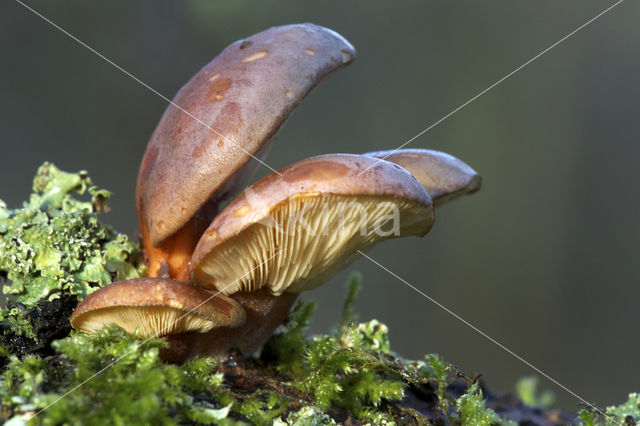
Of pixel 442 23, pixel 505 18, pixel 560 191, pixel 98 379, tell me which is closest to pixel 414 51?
pixel 442 23

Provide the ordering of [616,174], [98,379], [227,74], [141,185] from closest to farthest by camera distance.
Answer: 1. [98,379]
2. [227,74]
3. [141,185]
4. [616,174]

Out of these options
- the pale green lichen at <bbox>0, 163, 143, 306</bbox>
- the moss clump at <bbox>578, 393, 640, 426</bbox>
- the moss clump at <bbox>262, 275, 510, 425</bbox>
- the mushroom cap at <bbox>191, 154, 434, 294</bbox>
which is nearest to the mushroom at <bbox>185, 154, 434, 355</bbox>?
the mushroom cap at <bbox>191, 154, 434, 294</bbox>

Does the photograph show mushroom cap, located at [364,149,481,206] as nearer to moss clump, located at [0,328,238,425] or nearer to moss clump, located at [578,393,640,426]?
moss clump, located at [578,393,640,426]

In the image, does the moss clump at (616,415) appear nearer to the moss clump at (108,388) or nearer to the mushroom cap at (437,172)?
the mushroom cap at (437,172)

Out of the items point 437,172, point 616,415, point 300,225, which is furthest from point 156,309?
point 616,415

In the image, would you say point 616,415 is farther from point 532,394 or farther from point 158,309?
point 158,309

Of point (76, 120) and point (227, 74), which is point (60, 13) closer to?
point (76, 120)

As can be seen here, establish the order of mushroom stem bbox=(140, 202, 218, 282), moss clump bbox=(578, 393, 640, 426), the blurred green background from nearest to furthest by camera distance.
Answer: moss clump bbox=(578, 393, 640, 426)
mushroom stem bbox=(140, 202, 218, 282)
the blurred green background

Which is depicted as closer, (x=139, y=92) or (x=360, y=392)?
(x=360, y=392)

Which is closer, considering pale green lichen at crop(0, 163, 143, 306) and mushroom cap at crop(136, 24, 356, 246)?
mushroom cap at crop(136, 24, 356, 246)
